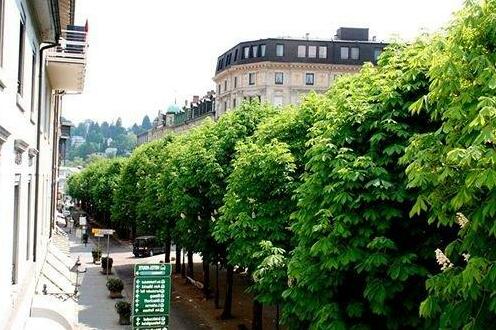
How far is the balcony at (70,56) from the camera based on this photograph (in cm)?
1939

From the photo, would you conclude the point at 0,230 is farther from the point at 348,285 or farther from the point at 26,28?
the point at 348,285

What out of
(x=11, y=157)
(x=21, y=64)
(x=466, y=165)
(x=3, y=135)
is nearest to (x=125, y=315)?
(x=21, y=64)

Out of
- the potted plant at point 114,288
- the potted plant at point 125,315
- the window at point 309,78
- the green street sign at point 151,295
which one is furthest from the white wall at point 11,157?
the window at point 309,78

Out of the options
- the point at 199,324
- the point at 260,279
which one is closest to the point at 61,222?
the point at 199,324

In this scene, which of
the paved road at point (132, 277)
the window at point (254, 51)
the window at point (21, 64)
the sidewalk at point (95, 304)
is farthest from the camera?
the window at point (254, 51)

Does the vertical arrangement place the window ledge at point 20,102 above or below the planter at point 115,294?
above

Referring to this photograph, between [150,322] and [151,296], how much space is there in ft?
2.18

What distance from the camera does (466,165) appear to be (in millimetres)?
7785

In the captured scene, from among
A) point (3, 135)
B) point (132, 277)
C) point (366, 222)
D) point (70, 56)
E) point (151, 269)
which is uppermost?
point (70, 56)

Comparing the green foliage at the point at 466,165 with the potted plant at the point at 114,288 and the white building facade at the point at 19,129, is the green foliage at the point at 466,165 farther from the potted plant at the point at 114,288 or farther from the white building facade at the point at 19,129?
the potted plant at the point at 114,288

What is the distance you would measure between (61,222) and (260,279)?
80.1m

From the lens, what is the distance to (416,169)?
28.6 feet

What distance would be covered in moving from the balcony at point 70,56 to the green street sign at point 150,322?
8801 millimetres

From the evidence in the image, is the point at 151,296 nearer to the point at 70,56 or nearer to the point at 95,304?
the point at 70,56
